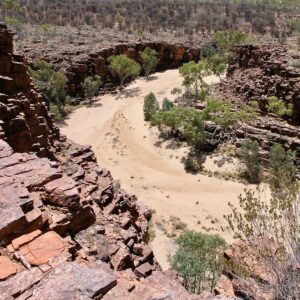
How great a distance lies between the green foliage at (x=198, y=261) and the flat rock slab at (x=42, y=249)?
8682 mm

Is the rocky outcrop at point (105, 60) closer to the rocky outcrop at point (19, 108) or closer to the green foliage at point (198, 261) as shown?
the rocky outcrop at point (19, 108)

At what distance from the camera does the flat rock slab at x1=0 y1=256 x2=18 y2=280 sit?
301 inches

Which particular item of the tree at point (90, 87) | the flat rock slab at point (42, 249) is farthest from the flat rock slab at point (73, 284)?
the tree at point (90, 87)

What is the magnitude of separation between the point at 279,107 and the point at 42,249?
3471cm

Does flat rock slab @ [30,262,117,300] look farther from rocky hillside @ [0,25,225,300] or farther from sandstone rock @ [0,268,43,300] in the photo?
sandstone rock @ [0,268,43,300]

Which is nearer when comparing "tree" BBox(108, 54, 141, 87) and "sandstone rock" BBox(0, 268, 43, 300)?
"sandstone rock" BBox(0, 268, 43, 300)

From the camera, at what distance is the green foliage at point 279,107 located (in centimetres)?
3768

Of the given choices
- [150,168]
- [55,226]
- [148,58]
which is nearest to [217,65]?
[148,58]

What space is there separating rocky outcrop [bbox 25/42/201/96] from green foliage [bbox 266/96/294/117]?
27701mm

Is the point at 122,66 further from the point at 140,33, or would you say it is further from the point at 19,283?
the point at 19,283

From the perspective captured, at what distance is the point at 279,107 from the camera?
38.5m

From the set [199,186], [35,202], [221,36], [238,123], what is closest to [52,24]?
[221,36]

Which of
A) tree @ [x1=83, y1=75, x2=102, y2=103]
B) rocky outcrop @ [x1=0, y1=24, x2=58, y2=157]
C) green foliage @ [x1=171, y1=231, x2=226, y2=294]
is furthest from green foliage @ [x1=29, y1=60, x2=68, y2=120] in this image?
green foliage @ [x1=171, y1=231, x2=226, y2=294]

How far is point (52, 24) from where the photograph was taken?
78.6m
